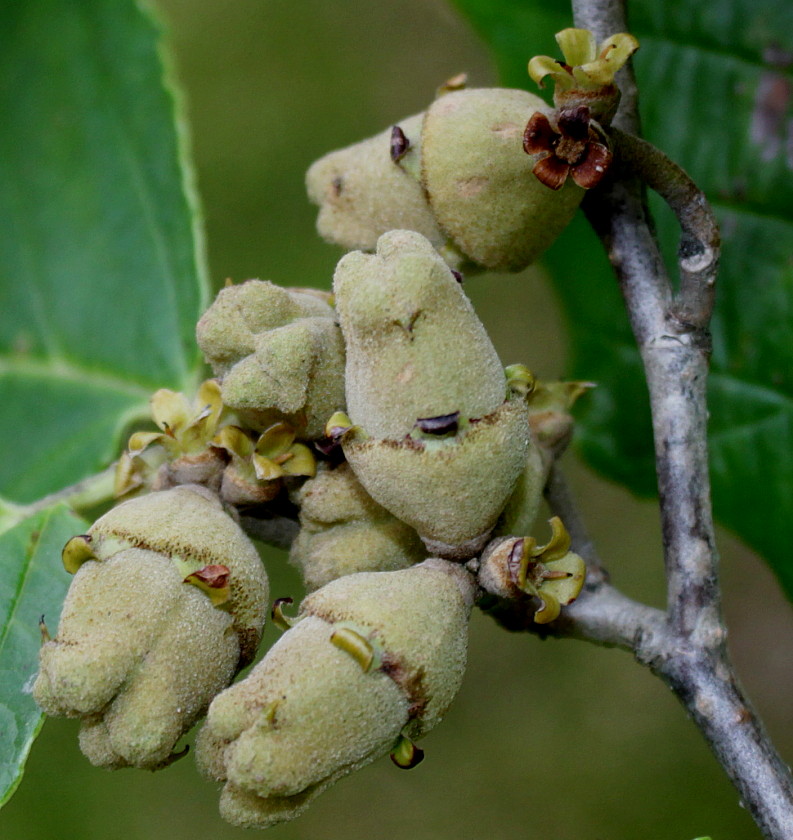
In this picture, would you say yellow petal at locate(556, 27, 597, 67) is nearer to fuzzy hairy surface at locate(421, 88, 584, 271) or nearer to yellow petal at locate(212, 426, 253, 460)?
fuzzy hairy surface at locate(421, 88, 584, 271)

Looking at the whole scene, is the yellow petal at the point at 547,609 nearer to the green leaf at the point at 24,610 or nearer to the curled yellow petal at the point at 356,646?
the curled yellow petal at the point at 356,646

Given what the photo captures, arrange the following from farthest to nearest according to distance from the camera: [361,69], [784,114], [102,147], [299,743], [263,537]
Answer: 1. [361,69]
2. [102,147]
3. [784,114]
4. [263,537]
5. [299,743]

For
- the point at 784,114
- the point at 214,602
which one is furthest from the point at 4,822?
the point at 784,114

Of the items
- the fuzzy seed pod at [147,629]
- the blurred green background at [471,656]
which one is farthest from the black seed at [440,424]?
the blurred green background at [471,656]

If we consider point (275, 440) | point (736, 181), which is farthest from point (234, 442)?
point (736, 181)

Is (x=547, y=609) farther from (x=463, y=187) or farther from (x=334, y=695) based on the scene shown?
(x=463, y=187)

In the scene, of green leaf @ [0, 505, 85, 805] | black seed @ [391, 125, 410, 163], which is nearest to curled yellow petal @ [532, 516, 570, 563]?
black seed @ [391, 125, 410, 163]

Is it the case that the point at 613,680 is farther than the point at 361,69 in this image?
No

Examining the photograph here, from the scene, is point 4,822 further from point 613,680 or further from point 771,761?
point 771,761
